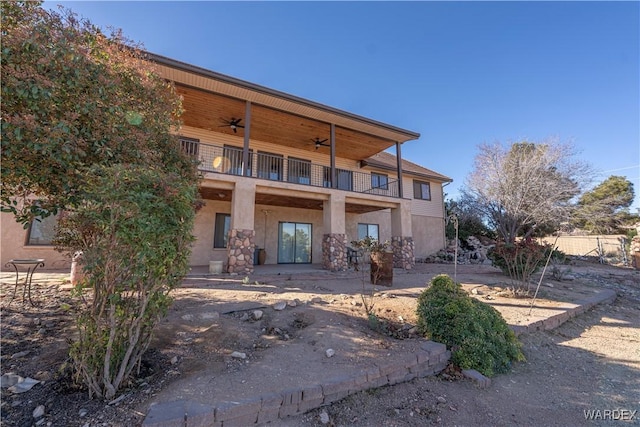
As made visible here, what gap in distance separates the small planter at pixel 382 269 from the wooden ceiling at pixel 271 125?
6.44 meters

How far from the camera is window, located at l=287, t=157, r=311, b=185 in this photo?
13416 millimetres

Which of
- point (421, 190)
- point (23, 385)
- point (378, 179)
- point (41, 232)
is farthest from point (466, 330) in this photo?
point (421, 190)

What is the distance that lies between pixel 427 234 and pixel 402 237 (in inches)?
226

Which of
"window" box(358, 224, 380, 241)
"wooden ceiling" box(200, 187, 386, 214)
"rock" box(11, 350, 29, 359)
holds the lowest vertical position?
"rock" box(11, 350, 29, 359)

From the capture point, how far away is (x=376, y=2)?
27.0ft

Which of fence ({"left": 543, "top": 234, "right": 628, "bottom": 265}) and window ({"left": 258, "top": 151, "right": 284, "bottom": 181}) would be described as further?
fence ({"left": 543, "top": 234, "right": 628, "bottom": 265})

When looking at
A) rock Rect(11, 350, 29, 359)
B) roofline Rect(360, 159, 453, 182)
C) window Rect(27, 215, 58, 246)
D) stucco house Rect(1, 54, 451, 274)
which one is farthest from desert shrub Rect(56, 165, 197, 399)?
roofline Rect(360, 159, 453, 182)

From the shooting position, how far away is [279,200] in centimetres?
1172

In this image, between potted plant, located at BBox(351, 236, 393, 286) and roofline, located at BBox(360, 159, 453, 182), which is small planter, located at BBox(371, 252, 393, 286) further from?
roofline, located at BBox(360, 159, 453, 182)

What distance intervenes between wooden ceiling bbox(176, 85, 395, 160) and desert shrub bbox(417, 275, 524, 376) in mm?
8834

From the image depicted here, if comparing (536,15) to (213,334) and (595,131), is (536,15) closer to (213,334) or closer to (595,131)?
(595,131)

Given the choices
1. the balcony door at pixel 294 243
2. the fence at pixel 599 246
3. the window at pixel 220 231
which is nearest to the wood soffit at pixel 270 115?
the window at pixel 220 231

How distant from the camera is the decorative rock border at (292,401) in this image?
6.57ft

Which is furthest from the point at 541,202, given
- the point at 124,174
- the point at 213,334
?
the point at 124,174
